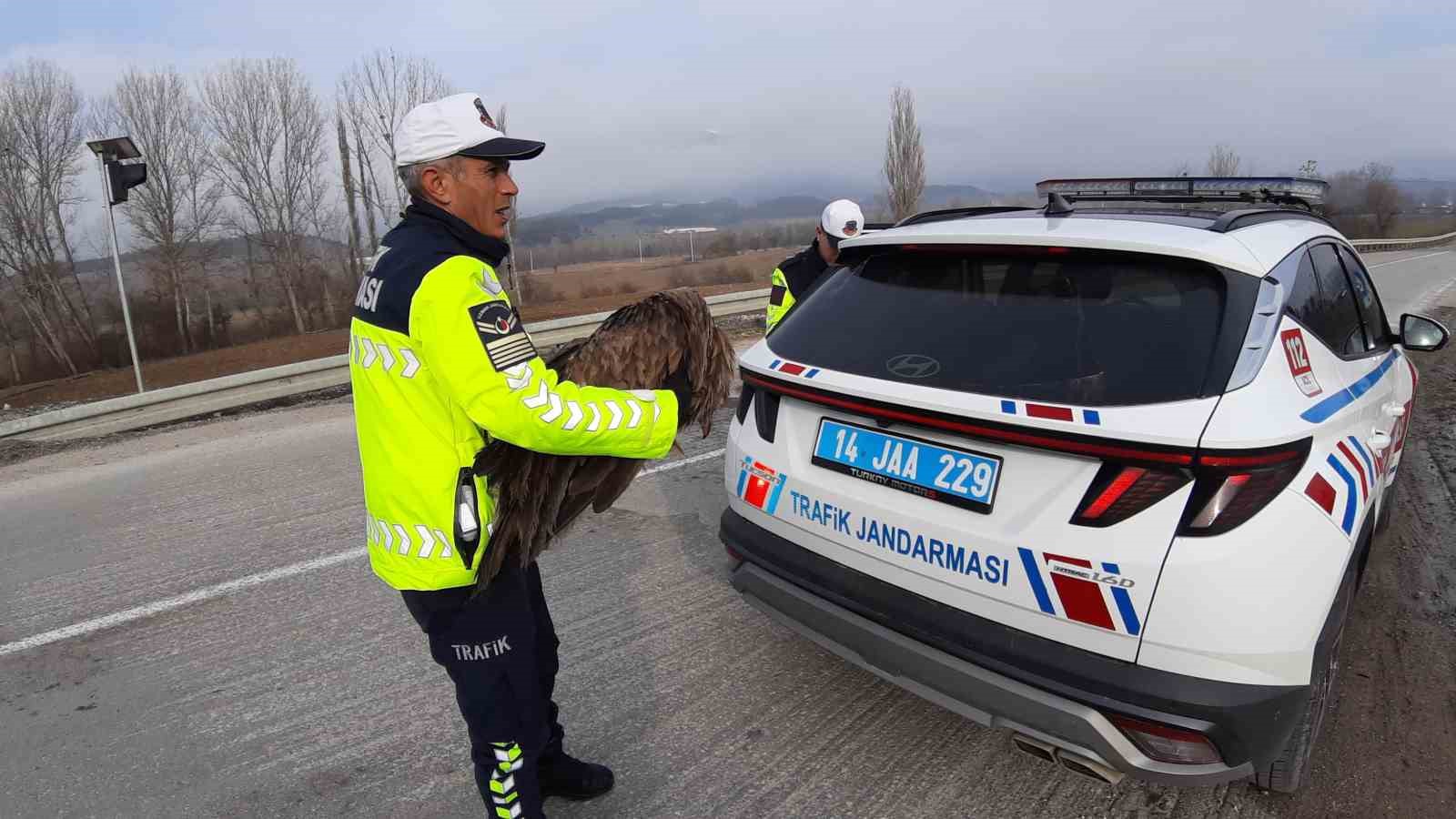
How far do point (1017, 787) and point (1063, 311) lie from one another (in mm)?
1441

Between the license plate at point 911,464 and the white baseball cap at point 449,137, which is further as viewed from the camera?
the license plate at point 911,464

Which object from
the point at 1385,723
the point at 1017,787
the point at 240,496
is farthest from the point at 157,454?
the point at 1385,723

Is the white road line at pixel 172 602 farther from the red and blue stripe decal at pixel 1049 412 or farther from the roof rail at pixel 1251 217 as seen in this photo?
the roof rail at pixel 1251 217

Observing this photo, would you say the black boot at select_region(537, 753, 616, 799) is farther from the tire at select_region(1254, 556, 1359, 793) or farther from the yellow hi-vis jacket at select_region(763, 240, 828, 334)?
the yellow hi-vis jacket at select_region(763, 240, 828, 334)

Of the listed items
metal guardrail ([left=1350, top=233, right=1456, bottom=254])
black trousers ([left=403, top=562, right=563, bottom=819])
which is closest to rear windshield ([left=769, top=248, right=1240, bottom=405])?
black trousers ([left=403, top=562, right=563, bottom=819])

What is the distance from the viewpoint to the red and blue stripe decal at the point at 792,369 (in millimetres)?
2484

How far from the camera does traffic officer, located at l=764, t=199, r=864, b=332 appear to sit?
4512mm

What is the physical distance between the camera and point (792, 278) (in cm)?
453

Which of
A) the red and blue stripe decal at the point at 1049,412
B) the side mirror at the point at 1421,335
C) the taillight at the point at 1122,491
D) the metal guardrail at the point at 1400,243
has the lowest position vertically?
the metal guardrail at the point at 1400,243

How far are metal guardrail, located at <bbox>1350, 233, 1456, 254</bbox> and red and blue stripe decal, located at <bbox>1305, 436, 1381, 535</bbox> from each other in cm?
3627

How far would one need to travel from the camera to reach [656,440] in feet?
5.74

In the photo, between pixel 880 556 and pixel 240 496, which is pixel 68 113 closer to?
pixel 240 496

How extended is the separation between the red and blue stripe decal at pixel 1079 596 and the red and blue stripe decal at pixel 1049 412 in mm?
328

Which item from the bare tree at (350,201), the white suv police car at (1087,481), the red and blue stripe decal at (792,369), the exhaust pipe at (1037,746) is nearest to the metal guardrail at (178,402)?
the red and blue stripe decal at (792,369)
